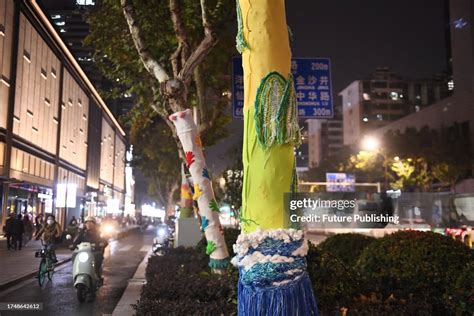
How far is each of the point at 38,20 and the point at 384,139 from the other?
35.1 metres

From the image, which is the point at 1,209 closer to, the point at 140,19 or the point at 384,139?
the point at 140,19

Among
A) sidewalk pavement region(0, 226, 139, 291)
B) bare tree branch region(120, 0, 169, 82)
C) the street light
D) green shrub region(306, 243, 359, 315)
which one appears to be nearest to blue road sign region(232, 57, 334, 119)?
bare tree branch region(120, 0, 169, 82)

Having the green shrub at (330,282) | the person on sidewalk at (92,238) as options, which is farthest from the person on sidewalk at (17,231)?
the green shrub at (330,282)

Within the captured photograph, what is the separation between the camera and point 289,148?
283 cm

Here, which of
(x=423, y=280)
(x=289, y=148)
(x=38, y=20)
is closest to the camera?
(x=289, y=148)

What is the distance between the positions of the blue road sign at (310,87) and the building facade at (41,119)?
17.9 m

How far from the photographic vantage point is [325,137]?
130250mm

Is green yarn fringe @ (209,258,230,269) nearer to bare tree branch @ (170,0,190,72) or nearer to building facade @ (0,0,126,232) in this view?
bare tree branch @ (170,0,190,72)

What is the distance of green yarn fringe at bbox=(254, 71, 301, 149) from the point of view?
2.77 meters

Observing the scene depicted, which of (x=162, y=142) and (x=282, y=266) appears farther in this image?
(x=162, y=142)

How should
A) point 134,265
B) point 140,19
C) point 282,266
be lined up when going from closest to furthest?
point 282,266 < point 140,19 < point 134,265

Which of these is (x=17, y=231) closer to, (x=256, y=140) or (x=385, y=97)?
(x=256, y=140)

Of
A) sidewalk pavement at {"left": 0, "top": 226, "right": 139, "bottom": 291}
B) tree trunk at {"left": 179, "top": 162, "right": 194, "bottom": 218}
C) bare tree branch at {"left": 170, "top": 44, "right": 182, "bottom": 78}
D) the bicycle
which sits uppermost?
bare tree branch at {"left": 170, "top": 44, "right": 182, "bottom": 78}

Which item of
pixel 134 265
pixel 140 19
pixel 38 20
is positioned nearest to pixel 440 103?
pixel 38 20
